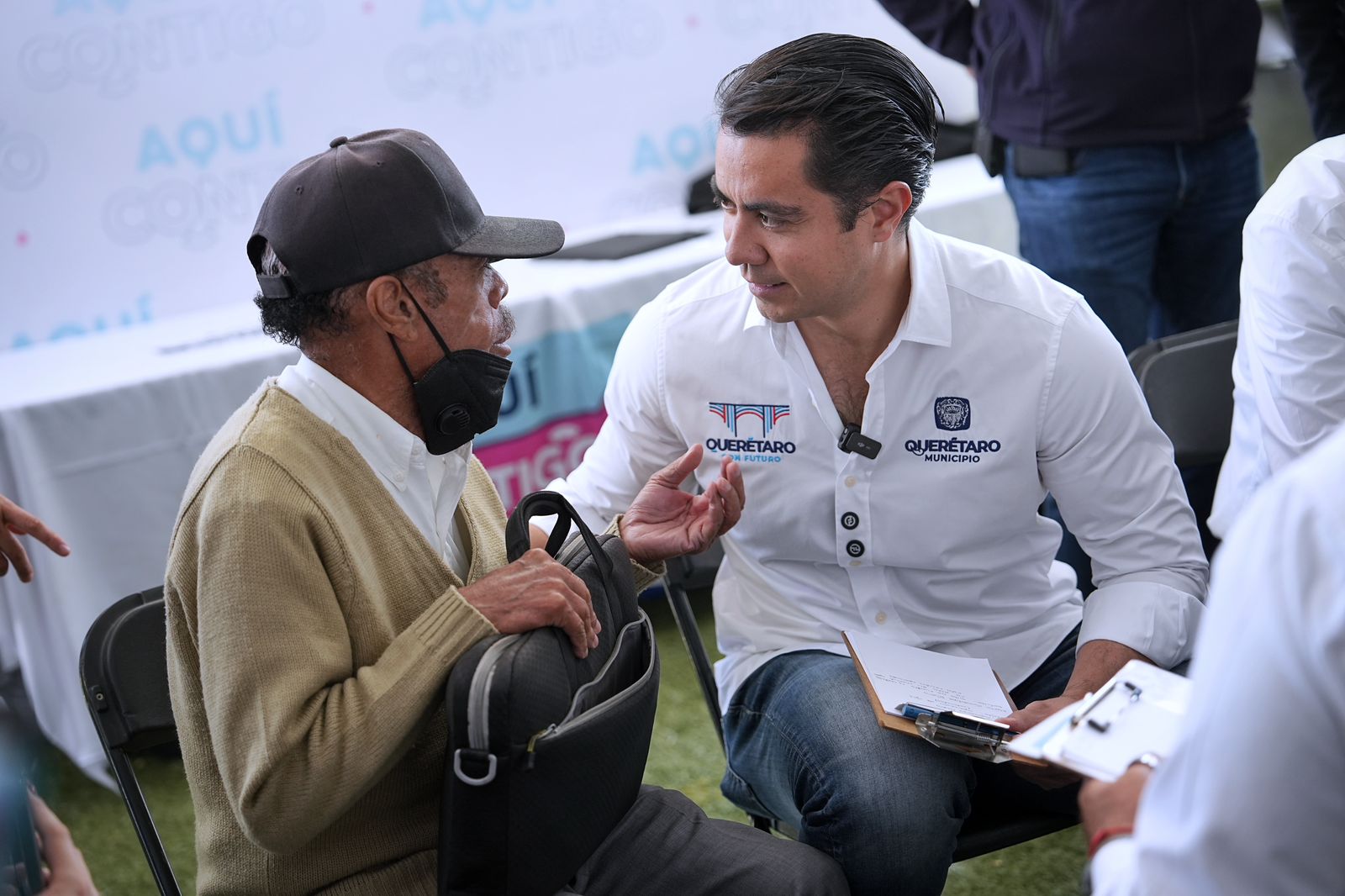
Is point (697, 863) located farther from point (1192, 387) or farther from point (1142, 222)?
point (1142, 222)

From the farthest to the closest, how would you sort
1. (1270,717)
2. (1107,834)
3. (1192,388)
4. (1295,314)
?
1. (1192,388)
2. (1295,314)
3. (1107,834)
4. (1270,717)

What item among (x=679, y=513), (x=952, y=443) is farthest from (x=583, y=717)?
(x=952, y=443)

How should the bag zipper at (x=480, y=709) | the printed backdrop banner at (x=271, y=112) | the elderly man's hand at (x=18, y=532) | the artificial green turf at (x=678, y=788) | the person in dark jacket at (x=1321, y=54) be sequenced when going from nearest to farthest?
the bag zipper at (x=480, y=709)
the elderly man's hand at (x=18, y=532)
the artificial green turf at (x=678, y=788)
the person in dark jacket at (x=1321, y=54)
the printed backdrop banner at (x=271, y=112)

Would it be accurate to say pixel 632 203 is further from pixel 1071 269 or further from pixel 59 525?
pixel 59 525

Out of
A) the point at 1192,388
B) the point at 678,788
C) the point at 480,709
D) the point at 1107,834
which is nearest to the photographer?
the point at 1107,834

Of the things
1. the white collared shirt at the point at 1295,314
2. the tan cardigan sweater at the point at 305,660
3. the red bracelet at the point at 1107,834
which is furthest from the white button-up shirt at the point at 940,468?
the red bracelet at the point at 1107,834

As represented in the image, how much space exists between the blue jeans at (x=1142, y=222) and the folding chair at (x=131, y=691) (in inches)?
85.7

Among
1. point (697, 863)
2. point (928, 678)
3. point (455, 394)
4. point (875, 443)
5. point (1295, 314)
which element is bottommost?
point (697, 863)

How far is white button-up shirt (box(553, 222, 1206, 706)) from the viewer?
76.5 inches

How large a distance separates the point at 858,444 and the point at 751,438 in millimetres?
183

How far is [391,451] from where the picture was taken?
5.41ft

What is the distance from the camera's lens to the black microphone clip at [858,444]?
197cm

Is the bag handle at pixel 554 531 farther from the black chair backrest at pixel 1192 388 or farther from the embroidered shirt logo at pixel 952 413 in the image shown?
the black chair backrest at pixel 1192 388

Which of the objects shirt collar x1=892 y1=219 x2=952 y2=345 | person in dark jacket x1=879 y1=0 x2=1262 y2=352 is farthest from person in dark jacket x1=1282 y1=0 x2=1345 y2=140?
shirt collar x1=892 y1=219 x2=952 y2=345
